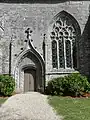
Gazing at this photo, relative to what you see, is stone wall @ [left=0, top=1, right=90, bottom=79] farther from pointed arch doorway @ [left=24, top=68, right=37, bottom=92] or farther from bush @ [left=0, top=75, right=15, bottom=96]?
bush @ [left=0, top=75, right=15, bottom=96]

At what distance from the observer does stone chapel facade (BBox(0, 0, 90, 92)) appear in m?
18.7

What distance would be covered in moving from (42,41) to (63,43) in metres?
1.92

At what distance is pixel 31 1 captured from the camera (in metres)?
19.5

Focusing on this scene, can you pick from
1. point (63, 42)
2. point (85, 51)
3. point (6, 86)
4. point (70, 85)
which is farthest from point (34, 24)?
point (70, 85)

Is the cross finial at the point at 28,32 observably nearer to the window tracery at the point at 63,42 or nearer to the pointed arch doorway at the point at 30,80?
the window tracery at the point at 63,42

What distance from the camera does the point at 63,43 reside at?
19.4m

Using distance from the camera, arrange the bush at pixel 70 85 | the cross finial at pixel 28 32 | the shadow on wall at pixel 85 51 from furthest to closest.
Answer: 1. the cross finial at pixel 28 32
2. the shadow on wall at pixel 85 51
3. the bush at pixel 70 85

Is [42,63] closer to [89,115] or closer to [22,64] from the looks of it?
[22,64]

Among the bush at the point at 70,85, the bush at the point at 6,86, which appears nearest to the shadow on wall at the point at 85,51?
the bush at the point at 70,85

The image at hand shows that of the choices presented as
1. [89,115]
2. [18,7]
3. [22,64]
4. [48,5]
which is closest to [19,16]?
[18,7]

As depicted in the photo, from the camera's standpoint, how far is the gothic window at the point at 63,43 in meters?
19.1

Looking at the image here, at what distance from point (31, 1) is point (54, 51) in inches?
194

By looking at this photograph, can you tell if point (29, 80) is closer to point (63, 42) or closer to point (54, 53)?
point (54, 53)

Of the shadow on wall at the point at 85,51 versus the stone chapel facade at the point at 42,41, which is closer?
the stone chapel facade at the point at 42,41
